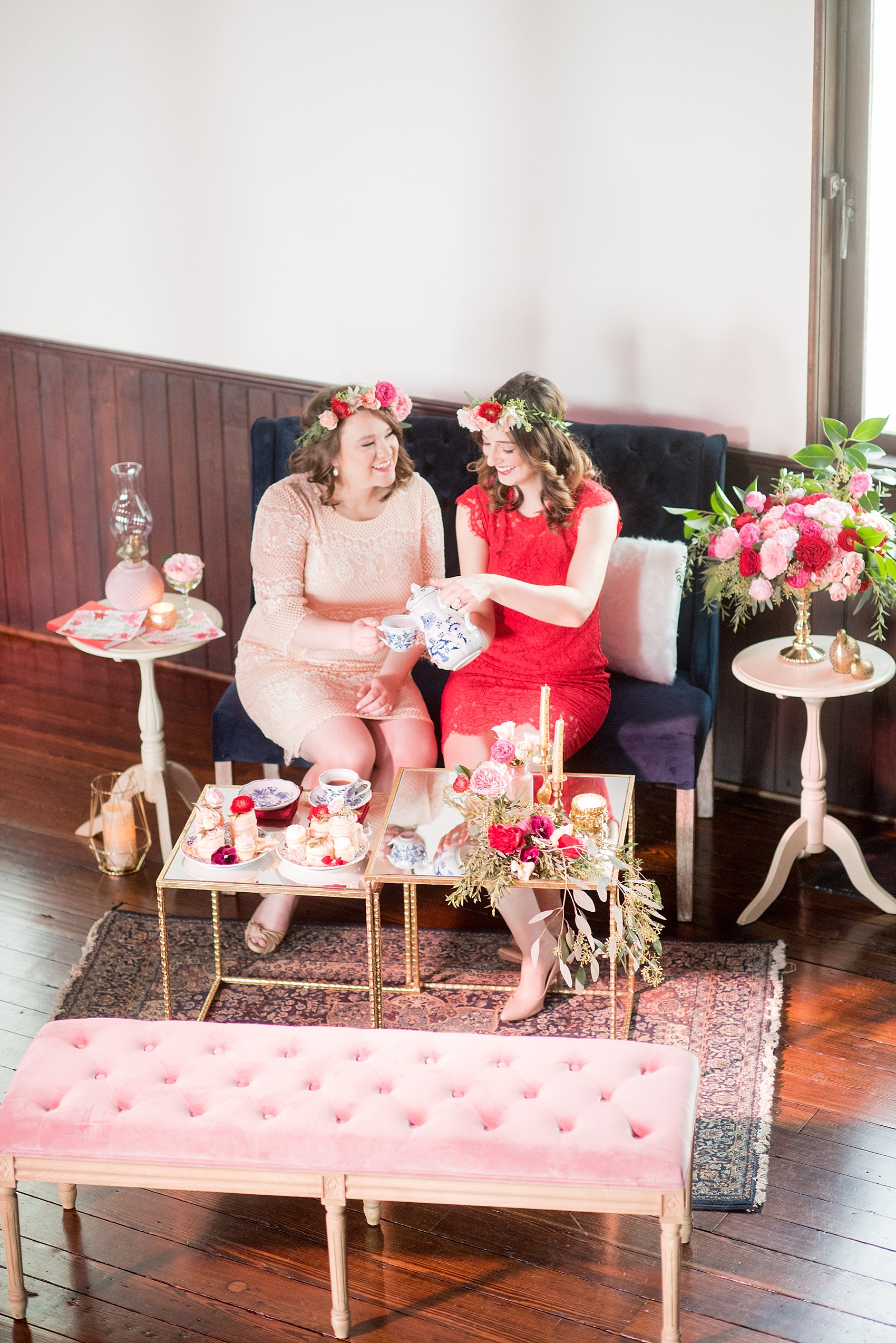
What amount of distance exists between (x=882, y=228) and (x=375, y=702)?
5.90 feet

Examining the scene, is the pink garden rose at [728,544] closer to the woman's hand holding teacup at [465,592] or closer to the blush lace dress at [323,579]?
the woman's hand holding teacup at [465,592]

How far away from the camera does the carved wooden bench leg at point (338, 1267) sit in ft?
8.25

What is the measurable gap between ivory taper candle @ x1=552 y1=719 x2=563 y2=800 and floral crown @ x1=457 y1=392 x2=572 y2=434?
80 centimetres

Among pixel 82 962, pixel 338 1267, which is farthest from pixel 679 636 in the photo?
pixel 338 1267

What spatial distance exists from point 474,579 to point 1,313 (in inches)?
108

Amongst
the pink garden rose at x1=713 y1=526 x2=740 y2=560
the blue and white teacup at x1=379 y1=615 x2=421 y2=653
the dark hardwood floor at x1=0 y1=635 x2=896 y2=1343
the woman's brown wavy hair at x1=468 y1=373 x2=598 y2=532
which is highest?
the woman's brown wavy hair at x1=468 y1=373 x2=598 y2=532

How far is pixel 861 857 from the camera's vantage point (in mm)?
3783

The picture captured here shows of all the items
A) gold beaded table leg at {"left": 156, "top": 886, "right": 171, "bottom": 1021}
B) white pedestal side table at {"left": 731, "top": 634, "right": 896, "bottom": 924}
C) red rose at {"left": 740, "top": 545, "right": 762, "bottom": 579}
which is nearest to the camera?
gold beaded table leg at {"left": 156, "top": 886, "right": 171, "bottom": 1021}

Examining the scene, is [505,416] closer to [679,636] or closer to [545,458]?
[545,458]

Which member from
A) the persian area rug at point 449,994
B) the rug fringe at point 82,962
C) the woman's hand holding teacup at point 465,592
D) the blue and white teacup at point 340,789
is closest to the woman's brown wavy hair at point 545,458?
the woman's hand holding teacup at point 465,592

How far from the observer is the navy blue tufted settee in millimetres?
3746

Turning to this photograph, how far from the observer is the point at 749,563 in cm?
356

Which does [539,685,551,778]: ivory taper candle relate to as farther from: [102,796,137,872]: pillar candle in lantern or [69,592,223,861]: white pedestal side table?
[102,796,137,872]: pillar candle in lantern

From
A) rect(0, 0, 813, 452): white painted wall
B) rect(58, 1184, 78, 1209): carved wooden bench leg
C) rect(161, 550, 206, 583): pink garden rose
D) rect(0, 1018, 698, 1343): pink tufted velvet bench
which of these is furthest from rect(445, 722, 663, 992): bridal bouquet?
rect(0, 0, 813, 452): white painted wall
